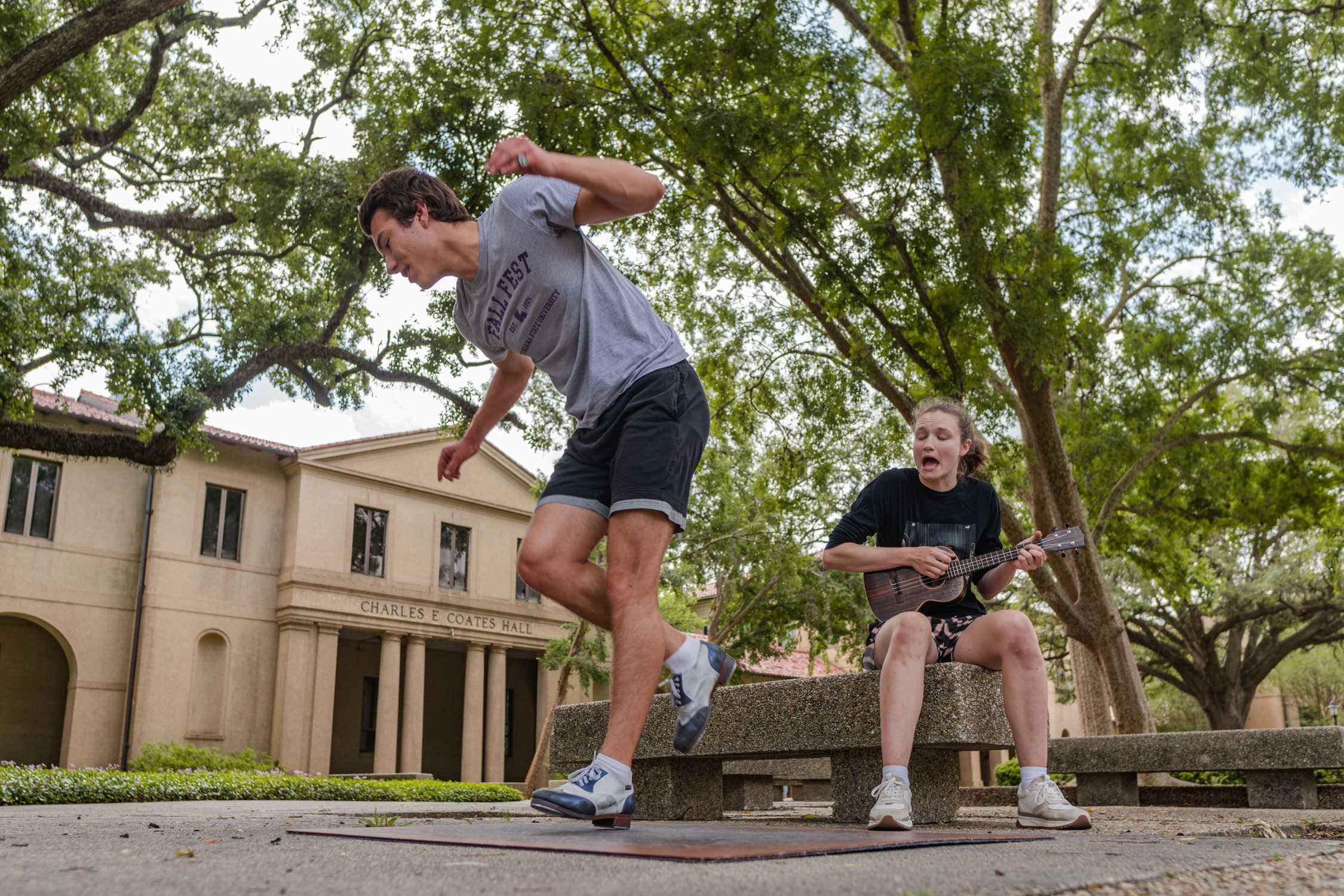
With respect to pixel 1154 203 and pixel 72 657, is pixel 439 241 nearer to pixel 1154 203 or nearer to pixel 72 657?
pixel 1154 203

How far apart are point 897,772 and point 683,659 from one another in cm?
78

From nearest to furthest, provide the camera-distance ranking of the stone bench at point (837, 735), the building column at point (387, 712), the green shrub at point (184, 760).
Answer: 1. the stone bench at point (837, 735)
2. the green shrub at point (184, 760)
3. the building column at point (387, 712)

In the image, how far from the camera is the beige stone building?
72.4 ft

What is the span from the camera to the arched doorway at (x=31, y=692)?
23.1 metres

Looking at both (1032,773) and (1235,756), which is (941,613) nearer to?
(1032,773)

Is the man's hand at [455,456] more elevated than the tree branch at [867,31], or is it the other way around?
the tree branch at [867,31]

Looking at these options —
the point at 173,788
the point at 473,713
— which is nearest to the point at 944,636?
the point at 173,788

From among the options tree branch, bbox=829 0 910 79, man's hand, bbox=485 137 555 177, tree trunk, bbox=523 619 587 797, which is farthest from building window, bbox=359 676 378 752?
man's hand, bbox=485 137 555 177

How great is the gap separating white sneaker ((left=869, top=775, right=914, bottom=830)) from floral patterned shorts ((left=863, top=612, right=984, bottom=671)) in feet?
2.16

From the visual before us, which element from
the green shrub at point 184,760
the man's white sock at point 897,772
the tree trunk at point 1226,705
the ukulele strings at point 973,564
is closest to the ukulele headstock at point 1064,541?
the ukulele strings at point 973,564

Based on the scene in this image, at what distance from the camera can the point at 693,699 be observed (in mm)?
3041

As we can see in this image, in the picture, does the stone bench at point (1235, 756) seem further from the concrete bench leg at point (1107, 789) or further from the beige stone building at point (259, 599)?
the beige stone building at point (259, 599)

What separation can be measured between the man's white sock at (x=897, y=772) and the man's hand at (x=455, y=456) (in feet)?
6.08

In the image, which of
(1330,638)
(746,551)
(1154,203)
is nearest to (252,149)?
(746,551)
